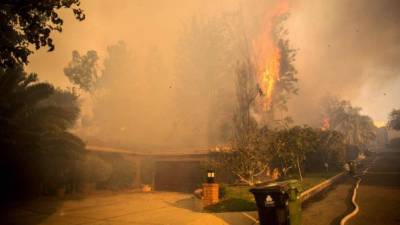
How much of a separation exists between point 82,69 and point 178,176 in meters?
52.6

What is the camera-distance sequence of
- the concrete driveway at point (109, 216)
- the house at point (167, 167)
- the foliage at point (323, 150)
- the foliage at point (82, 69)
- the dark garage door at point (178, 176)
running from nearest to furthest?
the concrete driveway at point (109, 216)
the house at point (167, 167)
the dark garage door at point (178, 176)
the foliage at point (323, 150)
the foliage at point (82, 69)

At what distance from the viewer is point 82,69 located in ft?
234

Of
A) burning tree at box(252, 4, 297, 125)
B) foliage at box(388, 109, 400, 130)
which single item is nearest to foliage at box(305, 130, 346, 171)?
burning tree at box(252, 4, 297, 125)

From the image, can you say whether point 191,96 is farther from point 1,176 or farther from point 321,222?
point 321,222

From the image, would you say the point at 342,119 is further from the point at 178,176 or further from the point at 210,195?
the point at 210,195

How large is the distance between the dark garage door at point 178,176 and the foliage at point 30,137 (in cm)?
987

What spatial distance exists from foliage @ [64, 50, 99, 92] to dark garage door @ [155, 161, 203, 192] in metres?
48.9

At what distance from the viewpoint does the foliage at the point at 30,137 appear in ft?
50.8

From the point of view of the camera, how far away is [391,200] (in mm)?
13867

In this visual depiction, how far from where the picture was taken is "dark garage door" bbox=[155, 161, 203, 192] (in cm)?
2667

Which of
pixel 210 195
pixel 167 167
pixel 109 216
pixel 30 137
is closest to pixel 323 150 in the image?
pixel 167 167

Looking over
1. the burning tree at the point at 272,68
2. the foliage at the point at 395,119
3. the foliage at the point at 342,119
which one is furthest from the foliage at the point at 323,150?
the foliage at the point at 395,119

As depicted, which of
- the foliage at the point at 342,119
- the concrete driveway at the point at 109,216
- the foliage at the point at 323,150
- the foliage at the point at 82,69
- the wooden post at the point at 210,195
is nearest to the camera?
the concrete driveway at the point at 109,216

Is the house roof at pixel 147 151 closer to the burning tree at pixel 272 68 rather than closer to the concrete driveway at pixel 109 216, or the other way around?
the concrete driveway at pixel 109 216
